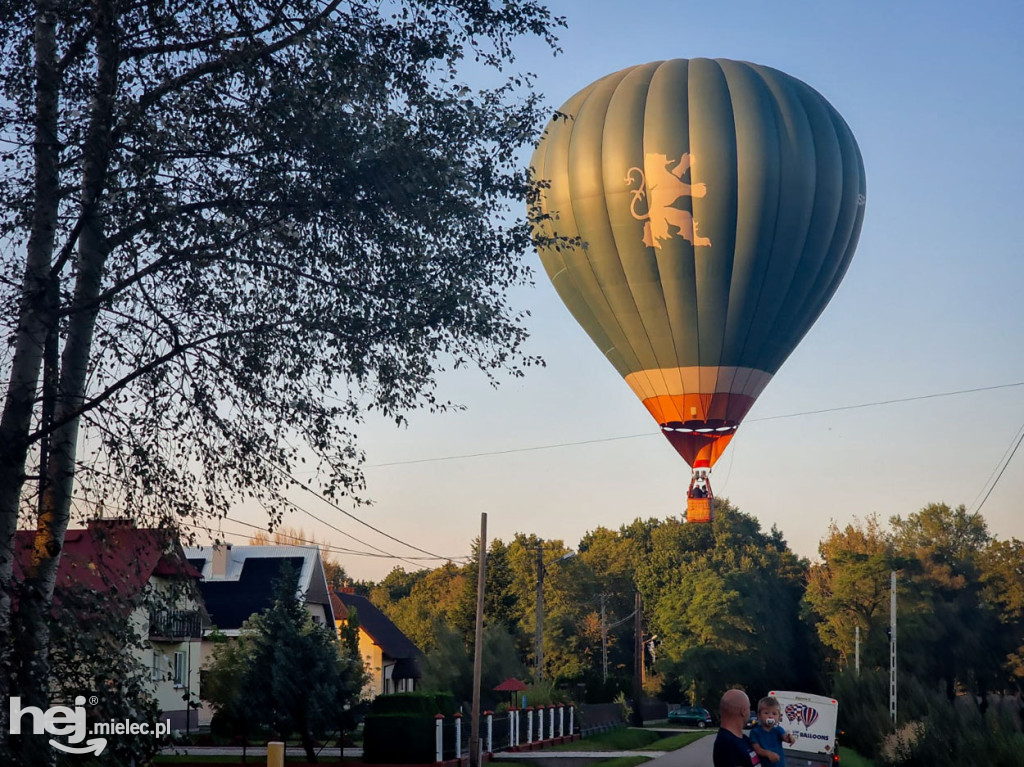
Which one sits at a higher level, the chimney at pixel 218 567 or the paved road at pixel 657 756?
the chimney at pixel 218 567

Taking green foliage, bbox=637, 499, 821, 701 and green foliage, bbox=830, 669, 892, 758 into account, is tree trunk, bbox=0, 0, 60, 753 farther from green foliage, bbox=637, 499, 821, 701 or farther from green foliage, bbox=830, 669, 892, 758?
green foliage, bbox=637, 499, 821, 701

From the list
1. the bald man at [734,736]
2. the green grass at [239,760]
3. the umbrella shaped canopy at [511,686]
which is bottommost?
the green grass at [239,760]

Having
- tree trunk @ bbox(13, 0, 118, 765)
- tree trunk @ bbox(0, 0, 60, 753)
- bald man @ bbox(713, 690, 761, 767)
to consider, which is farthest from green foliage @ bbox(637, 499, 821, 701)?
bald man @ bbox(713, 690, 761, 767)

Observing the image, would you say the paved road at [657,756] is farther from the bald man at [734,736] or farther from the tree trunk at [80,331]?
the bald man at [734,736]

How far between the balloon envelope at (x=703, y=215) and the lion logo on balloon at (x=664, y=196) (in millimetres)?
40

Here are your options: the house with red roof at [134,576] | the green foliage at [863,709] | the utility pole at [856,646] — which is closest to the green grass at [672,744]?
the green foliage at [863,709]

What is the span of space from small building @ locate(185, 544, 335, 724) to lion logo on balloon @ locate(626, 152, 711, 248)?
87.1 ft

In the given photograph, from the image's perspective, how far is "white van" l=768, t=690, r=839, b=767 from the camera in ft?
92.0

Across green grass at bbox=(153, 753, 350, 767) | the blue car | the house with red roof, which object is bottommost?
the blue car

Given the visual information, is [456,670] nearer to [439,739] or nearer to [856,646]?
[439,739]

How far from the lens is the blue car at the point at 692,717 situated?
72500 mm

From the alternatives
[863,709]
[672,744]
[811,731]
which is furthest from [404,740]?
[672,744]

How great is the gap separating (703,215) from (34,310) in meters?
26.7

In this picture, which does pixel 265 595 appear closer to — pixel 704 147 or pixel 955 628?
pixel 704 147
